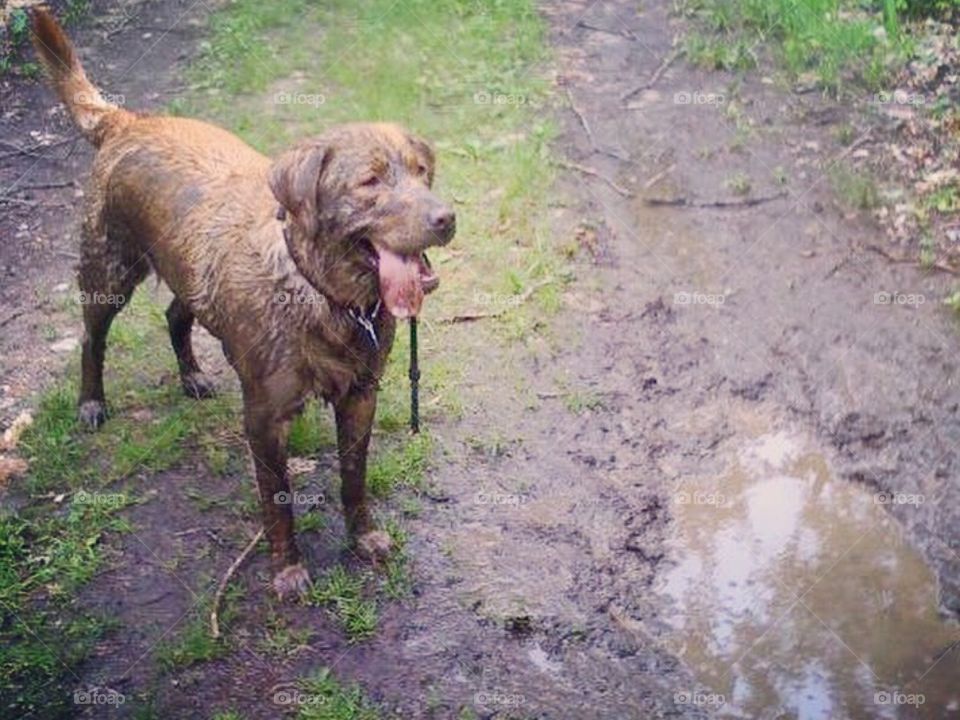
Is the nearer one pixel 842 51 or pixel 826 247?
pixel 826 247

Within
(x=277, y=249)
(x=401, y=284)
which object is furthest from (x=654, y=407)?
(x=277, y=249)

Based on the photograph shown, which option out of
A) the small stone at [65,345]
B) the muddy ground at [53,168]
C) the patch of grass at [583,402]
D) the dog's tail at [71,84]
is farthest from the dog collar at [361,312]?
the small stone at [65,345]

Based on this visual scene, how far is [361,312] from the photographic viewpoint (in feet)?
14.0

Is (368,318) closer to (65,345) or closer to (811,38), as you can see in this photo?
(65,345)

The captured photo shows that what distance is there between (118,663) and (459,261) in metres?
3.30

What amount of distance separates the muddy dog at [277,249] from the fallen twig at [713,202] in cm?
319

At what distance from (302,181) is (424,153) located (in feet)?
1.71

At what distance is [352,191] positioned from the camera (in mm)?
3986

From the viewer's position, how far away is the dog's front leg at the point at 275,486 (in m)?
4.46

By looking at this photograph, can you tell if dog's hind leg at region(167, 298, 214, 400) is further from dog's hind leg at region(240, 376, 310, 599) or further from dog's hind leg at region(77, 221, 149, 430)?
dog's hind leg at region(240, 376, 310, 599)

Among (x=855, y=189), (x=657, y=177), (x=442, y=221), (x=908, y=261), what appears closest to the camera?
(x=442, y=221)

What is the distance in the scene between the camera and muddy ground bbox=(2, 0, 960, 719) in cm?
445

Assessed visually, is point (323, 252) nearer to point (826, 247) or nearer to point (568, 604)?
point (568, 604)

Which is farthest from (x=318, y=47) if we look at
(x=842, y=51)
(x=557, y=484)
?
(x=557, y=484)
